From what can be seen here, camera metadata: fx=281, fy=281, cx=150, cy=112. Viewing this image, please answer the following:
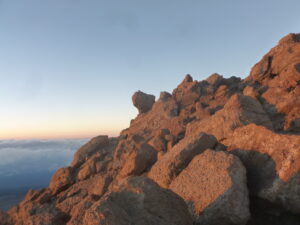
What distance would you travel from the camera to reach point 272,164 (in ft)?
34.4

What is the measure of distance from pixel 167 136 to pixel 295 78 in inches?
637

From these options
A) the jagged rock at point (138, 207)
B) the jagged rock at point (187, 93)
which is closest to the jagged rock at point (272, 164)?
the jagged rock at point (138, 207)

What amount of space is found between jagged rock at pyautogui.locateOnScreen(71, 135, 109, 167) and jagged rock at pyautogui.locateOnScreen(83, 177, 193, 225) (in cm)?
3219

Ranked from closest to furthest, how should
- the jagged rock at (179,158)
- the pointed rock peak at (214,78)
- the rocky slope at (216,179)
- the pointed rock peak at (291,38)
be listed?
the rocky slope at (216,179) → the jagged rock at (179,158) → the pointed rock peak at (291,38) → the pointed rock peak at (214,78)

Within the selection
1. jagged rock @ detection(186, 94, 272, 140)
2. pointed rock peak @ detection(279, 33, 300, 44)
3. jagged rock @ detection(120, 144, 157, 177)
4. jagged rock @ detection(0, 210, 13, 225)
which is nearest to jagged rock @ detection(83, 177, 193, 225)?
jagged rock @ detection(186, 94, 272, 140)

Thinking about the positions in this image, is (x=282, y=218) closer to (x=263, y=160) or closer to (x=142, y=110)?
(x=263, y=160)

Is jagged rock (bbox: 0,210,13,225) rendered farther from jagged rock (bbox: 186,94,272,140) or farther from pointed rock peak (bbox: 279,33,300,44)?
pointed rock peak (bbox: 279,33,300,44)

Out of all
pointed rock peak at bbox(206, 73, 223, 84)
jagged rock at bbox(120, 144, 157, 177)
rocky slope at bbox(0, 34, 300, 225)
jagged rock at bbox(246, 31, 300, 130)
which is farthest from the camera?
pointed rock peak at bbox(206, 73, 223, 84)

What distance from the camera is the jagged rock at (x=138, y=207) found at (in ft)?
23.7

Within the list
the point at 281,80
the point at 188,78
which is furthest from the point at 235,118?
the point at 188,78

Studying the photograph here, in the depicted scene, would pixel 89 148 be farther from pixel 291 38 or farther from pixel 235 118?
pixel 291 38

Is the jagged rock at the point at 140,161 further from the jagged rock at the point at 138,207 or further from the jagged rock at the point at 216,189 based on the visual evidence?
the jagged rock at the point at 138,207

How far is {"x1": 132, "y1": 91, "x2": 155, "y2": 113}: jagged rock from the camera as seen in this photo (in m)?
55.1

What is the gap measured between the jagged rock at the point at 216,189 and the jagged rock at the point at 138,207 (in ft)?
5.40
